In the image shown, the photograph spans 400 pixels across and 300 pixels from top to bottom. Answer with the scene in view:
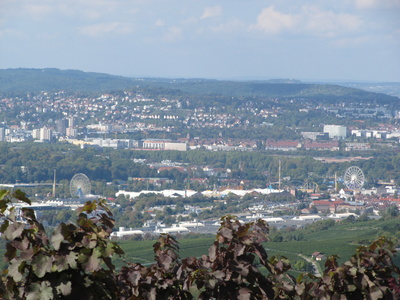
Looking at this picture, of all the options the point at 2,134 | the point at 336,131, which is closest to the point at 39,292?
the point at 2,134

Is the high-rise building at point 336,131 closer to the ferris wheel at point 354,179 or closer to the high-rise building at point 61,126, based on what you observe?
the high-rise building at point 61,126

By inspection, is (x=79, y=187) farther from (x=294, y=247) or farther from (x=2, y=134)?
(x=2, y=134)

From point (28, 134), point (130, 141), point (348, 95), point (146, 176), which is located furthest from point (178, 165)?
point (348, 95)

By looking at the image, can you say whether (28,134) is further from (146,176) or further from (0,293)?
(0,293)

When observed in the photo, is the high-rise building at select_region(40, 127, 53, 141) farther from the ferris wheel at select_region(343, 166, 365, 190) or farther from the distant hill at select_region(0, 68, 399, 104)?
the distant hill at select_region(0, 68, 399, 104)

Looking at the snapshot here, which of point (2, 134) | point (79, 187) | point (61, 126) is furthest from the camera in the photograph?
point (61, 126)

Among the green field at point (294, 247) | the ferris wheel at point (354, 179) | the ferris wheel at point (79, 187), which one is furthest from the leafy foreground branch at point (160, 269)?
the ferris wheel at point (354, 179)
